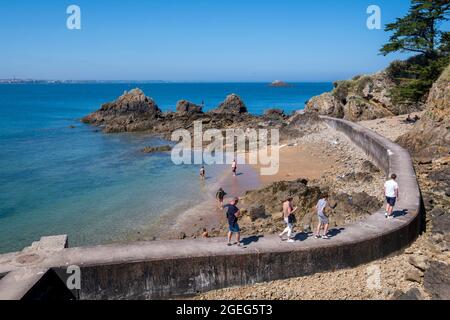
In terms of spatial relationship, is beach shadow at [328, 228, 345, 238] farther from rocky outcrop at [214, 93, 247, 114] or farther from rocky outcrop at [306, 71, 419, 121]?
rocky outcrop at [214, 93, 247, 114]

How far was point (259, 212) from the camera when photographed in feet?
50.1

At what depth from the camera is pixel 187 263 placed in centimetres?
888

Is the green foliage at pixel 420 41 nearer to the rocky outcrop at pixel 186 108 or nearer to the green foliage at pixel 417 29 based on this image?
the green foliage at pixel 417 29

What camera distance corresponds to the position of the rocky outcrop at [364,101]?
32.0m

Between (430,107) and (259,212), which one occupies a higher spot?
(430,107)

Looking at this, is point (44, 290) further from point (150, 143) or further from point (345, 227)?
point (150, 143)

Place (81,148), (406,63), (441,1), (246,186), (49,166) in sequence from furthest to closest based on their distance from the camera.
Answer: (81,148), (406,63), (49,166), (441,1), (246,186)

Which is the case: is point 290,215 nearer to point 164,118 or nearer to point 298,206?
point 298,206

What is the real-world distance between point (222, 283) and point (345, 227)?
3.65 meters

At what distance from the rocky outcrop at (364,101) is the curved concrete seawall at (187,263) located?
23018mm

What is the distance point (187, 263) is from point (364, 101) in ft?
94.7

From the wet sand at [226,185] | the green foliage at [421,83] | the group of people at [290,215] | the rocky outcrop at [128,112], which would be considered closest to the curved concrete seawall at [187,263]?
the group of people at [290,215]

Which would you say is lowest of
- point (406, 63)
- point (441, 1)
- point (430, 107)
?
point (430, 107)
